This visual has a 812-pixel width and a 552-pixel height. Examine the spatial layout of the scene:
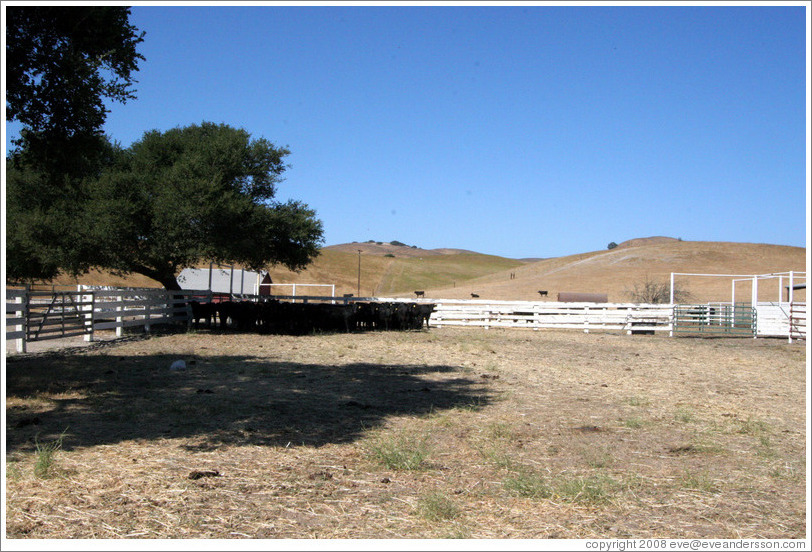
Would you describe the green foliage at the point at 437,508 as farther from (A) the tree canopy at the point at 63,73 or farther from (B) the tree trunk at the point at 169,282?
(B) the tree trunk at the point at 169,282

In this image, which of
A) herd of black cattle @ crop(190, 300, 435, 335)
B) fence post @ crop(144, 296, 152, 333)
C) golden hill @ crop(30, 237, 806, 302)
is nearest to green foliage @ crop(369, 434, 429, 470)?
herd of black cattle @ crop(190, 300, 435, 335)

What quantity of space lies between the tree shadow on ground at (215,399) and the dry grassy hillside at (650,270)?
142 feet

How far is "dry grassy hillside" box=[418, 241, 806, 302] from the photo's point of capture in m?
55.6

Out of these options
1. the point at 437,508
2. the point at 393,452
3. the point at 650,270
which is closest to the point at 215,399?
the point at 393,452

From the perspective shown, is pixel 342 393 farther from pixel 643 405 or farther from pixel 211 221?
pixel 211 221

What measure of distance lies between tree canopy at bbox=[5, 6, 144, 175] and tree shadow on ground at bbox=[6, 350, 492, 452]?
338cm

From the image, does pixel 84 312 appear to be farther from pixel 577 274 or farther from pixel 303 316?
pixel 577 274

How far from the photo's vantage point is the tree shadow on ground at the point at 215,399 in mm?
6586

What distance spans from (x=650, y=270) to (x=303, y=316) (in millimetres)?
54500

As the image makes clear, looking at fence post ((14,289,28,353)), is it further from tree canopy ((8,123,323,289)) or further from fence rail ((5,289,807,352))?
tree canopy ((8,123,323,289))

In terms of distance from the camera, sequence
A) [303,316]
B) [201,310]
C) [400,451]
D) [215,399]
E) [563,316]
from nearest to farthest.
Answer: [400,451] < [215,399] < [303,316] < [201,310] < [563,316]

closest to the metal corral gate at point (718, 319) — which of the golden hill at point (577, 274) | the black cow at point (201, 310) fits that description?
the black cow at point (201, 310)

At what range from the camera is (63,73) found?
9008mm

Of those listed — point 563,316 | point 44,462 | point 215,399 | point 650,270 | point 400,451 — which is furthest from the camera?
point 650,270
